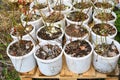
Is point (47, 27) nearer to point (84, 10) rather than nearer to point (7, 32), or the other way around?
point (84, 10)

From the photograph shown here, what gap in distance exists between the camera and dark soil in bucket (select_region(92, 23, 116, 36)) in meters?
2.15

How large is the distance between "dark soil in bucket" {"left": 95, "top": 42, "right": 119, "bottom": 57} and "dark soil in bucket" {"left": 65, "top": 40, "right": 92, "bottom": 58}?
77 millimetres

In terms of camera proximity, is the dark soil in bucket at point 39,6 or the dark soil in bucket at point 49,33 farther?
the dark soil in bucket at point 39,6

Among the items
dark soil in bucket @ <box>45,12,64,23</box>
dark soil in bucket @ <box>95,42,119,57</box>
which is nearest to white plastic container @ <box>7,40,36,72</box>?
dark soil in bucket @ <box>45,12,64,23</box>

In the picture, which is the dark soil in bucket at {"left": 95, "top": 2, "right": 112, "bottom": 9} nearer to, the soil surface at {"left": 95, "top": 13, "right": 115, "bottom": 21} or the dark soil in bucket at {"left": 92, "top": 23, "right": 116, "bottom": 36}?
the soil surface at {"left": 95, "top": 13, "right": 115, "bottom": 21}

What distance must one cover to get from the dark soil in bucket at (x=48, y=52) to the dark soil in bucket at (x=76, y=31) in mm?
205

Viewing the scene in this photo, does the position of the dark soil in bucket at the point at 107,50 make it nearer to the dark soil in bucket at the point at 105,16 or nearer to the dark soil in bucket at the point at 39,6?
the dark soil in bucket at the point at 105,16

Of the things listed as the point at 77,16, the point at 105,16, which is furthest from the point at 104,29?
the point at 77,16

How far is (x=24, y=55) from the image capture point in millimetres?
1977

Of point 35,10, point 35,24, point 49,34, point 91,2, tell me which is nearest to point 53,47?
point 49,34

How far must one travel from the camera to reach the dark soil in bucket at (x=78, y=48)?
6.41ft

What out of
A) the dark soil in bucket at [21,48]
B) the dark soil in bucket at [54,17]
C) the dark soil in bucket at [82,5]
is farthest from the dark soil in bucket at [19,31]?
the dark soil in bucket at [82,5]

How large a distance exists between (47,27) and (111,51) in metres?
0.63

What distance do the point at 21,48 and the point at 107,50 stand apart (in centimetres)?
72
